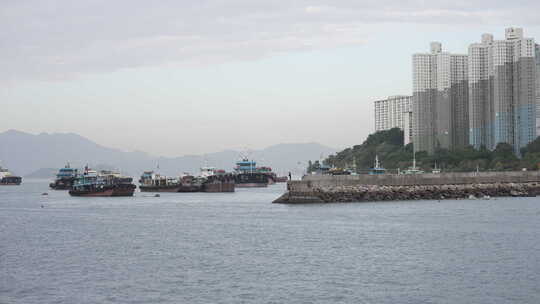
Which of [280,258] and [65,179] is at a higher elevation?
[65,179]

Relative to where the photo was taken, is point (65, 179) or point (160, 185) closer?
point (160, 185)

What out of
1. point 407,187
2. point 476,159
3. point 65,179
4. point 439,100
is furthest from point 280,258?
point 439,100

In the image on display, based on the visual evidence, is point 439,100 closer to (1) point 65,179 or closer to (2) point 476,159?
(2) point 476,159

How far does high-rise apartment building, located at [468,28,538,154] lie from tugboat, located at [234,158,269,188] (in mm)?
47091

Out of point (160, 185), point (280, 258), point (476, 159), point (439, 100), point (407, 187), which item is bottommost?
point (280, 258)

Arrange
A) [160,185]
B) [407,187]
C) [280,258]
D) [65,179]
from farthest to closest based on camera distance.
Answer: [65,179]
[160,185]
[407,187]
[280,258]

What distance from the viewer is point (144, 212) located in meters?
73.4

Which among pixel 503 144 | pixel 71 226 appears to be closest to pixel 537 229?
pixel 71 226

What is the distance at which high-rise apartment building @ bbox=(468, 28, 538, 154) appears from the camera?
142 meters

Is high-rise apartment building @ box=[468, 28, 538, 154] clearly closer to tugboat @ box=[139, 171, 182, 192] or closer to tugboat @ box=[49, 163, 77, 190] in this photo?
tugboat @ box=[139, 171, 182, 192]

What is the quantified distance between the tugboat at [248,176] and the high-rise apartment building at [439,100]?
135 feet

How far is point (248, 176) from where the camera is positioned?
525 ft

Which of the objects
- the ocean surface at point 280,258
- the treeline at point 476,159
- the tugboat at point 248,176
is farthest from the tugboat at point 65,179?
the ocean surface at point 280,258

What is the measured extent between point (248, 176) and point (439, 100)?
48.2 metres
